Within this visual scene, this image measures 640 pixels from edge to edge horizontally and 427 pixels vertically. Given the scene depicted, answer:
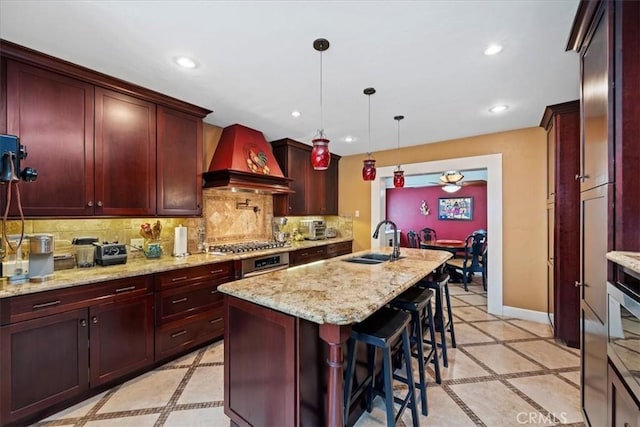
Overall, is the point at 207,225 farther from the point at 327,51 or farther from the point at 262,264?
the point at 327,51

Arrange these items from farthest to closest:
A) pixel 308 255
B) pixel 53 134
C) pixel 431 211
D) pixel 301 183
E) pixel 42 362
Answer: pixel 431 211 → pixel 301 183 → pixel 308 255 → pixel 53 134 → pixel 42 362

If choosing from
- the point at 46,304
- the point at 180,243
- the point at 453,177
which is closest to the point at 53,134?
the point at 46,304

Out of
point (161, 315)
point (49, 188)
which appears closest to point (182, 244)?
point (161, 315)

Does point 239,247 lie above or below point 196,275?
above

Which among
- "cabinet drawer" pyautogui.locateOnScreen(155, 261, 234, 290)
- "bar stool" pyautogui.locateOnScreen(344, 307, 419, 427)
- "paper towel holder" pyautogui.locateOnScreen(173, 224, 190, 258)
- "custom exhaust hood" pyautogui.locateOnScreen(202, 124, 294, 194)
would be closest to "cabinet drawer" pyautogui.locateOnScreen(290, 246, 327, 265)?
"custom exhaust hood" pyautogui.locateOnScreen(202, 124, 294, 194)

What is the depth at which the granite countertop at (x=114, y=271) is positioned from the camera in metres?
1.73

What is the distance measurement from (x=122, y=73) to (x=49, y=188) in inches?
41.1

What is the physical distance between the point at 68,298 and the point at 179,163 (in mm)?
1508

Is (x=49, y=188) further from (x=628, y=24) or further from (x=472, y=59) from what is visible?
(x=628, y=24)

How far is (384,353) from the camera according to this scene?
1.48m

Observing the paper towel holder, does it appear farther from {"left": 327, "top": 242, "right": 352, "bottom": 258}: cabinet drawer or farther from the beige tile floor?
{"left": 327, "top": 242, "right": 352, "bottom": 258}: cabinet drawer

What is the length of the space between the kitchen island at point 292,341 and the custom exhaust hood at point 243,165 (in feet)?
5.55

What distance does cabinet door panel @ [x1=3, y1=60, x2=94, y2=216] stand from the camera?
6.28 ft

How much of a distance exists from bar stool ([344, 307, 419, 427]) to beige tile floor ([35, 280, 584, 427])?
24 cm
